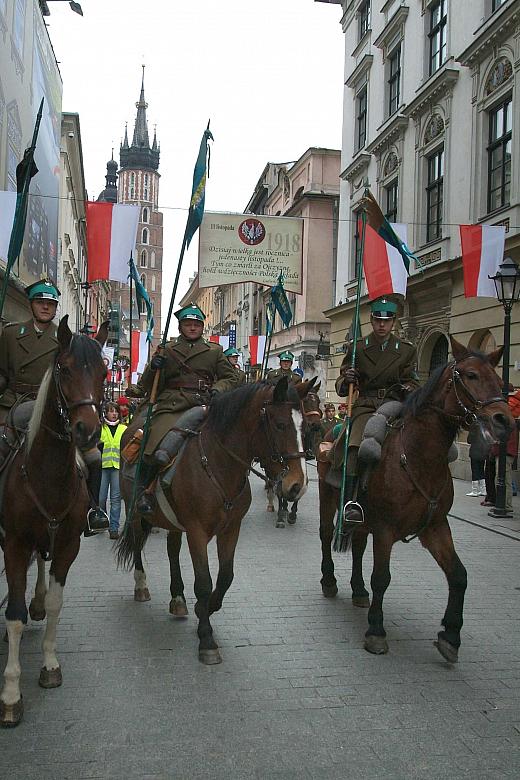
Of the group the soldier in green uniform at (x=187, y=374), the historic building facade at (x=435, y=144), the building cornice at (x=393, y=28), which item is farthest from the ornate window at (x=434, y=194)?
the soldier in green uniform at (x=187, y=374)

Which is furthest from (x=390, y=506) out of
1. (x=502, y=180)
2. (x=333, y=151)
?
(x=333, y=151)

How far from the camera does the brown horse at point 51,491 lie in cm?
399

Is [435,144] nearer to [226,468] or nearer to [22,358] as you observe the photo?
[226,468]

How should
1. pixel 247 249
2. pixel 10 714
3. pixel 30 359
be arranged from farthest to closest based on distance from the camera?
pixel 247 249 < pixel 30 359 < pixel 10 714

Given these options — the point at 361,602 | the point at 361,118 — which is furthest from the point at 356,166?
the point at 361,602

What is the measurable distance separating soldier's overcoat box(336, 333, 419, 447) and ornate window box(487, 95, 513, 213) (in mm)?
12150

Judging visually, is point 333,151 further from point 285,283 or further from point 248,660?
point 248,660

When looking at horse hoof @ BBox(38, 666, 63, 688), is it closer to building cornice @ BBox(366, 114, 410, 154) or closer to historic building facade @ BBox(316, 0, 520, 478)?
historic building facade @ BBox(316, 0, 520, 478)

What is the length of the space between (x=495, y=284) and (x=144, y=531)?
8737mm

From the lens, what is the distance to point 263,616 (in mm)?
5941

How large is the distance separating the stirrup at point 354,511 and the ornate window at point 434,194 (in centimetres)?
1576

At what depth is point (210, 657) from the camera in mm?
4844

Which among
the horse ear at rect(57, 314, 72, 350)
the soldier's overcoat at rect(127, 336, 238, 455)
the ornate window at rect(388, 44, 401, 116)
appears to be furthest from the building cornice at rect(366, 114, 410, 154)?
the horse ear at rect(57, 314, 72, 350)

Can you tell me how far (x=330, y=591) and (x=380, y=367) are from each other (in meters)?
2.30
